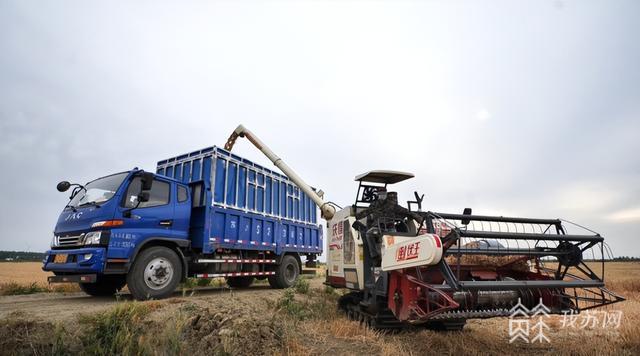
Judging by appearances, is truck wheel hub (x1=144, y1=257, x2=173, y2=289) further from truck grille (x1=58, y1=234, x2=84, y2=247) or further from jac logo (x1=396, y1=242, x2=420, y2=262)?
jac logo (x1=396, y1=242, x2=420, y2=262)

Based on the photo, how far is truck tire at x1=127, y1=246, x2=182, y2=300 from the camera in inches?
259

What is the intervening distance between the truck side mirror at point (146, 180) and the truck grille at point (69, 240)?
1378mm

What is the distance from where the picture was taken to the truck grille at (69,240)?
6551 millimetres

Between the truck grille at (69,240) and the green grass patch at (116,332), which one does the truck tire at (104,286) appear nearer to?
the truck grille at (69,240)

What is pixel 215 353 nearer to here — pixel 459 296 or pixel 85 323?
pixel 85 323

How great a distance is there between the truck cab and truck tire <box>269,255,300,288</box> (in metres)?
3.46

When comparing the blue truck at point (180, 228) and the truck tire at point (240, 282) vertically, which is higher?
the blue truck at point (180, 228)

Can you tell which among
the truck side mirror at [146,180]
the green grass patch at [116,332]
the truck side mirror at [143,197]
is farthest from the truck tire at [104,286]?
the green grass patch at [116,332]

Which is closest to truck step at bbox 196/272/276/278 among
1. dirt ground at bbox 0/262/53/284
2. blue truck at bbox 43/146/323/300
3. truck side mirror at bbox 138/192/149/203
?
blue truck at bbox 43/146/323/300

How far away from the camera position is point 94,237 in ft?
20.9

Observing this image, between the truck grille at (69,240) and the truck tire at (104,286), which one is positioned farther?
the truck tire at (104,286)

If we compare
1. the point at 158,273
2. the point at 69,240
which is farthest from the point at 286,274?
the point at 69,240

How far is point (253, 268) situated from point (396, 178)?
16.8 feet

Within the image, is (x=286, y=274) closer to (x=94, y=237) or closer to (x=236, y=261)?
(x=236, y=261)
